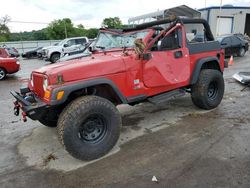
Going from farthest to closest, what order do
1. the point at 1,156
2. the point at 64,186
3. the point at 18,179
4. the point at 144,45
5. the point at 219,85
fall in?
the point at 219,85 < the point at 144,45 < the point at 1,156 < the point at 18,179 < the point at 64,186

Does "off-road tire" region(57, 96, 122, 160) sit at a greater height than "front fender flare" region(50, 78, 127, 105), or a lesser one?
lesser

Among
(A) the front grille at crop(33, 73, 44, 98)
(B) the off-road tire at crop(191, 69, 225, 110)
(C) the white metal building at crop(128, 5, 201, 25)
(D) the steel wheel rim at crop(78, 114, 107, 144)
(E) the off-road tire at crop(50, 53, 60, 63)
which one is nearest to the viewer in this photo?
(D) the steel wheel rim at crop(78, 114, 107, 144)

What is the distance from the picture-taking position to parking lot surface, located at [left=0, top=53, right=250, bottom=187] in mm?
3098

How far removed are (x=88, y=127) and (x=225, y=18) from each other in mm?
30357

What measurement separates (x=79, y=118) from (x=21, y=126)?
237cm

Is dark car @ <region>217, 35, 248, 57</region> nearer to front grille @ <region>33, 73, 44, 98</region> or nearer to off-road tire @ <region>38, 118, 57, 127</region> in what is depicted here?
off-road tire @ <region>38, 118, 57, 127</region>

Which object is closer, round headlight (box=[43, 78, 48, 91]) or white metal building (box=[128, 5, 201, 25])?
round headlight (box=[43, 78, 48, 91])

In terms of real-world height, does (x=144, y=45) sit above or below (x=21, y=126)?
above

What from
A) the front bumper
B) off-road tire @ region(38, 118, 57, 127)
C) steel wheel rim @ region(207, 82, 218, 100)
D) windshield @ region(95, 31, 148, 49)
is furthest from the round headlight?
steel wheel rim @ region(207, 82, 218, 100)

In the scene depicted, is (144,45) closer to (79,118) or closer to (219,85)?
(79,118)

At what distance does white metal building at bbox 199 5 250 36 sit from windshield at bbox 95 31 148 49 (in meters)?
26.3

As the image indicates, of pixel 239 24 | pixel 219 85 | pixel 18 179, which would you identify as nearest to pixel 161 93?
pixel 219 85

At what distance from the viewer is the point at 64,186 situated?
3023mm

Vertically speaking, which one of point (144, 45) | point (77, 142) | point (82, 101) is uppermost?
point (144, 45)
